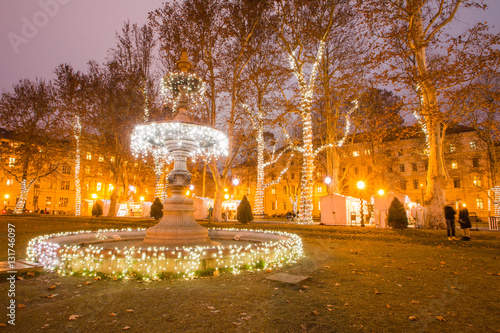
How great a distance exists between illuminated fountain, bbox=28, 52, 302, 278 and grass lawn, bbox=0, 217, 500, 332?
41 cm

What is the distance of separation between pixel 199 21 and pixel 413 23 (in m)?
14.4

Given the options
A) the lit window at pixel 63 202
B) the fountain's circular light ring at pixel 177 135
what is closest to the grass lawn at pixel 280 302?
the fountain's circular light ring at pixel 177 135

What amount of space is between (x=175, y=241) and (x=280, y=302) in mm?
4106

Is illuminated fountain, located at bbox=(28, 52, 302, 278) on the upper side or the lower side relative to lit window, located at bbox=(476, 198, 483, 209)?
upper

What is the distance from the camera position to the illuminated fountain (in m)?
5.50

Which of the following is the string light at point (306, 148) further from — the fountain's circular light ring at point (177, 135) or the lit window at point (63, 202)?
the lit window at point (63, 202)

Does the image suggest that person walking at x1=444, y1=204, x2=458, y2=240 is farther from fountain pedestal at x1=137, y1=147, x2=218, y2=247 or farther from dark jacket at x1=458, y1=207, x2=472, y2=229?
fountain pedestal at x1=137, y1=147, x2=218, y2=247

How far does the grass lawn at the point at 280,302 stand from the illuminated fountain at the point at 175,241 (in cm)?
41

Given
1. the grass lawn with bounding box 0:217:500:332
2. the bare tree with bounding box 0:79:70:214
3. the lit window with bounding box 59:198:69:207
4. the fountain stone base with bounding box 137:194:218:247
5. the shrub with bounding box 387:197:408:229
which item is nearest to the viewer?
the grass lawn with bounding box 0:217:500:332

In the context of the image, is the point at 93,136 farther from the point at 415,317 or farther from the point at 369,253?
the point at 415,317

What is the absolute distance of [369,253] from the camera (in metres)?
8.50

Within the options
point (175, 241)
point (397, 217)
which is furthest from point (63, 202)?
point (397, 217)

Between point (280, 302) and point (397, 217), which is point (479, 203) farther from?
point (280, 302)

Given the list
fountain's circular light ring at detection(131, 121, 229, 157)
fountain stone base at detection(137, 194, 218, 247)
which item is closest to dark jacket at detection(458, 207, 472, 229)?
fountain's circular light ring at detection(131, 121, 229, 157)
